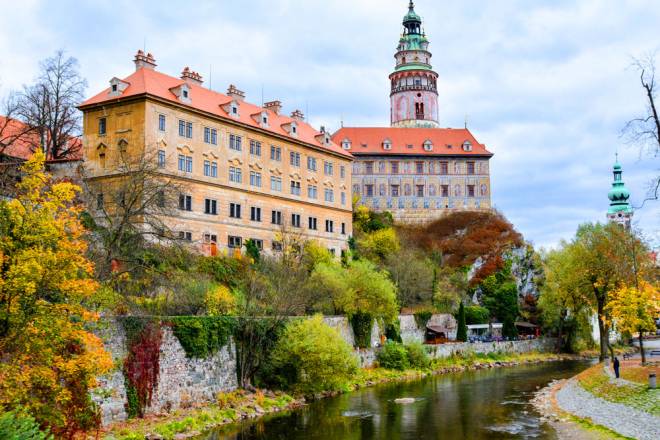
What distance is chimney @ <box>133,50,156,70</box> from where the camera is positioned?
1790 inches

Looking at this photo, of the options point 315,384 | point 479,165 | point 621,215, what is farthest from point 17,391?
point 621,215

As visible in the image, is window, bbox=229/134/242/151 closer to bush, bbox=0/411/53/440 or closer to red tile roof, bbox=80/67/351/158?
red tile roof, bbox=80/67/351/158

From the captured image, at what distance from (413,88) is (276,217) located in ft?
141

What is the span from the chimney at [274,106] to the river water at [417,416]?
2690cm

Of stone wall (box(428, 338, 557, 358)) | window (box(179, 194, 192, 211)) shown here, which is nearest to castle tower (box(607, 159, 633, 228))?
stone wall (box(428, 338, 557, 358))

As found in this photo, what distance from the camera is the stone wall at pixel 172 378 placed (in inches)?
915

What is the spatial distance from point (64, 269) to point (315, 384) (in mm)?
18254

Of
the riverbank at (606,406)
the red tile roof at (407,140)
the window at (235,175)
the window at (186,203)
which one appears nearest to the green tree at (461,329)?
the riverbank at (606,406)

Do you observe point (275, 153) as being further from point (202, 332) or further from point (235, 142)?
point (202, 332)

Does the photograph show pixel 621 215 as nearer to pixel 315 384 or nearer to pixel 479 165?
pixel 479 165

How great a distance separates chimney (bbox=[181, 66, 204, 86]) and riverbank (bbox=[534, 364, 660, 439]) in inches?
1235

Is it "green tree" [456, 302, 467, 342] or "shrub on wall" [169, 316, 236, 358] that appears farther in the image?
"green tree" [456, 302, 467, 342]

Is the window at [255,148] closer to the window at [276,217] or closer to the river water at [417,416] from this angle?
the window at [276,217]

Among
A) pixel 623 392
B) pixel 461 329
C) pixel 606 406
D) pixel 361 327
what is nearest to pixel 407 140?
pixel 461 329
